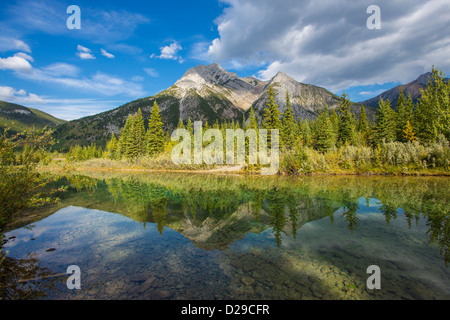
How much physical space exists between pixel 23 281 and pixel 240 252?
19.0ft

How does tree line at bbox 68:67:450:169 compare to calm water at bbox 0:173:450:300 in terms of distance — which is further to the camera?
tree line at bbox 68:67:450:169

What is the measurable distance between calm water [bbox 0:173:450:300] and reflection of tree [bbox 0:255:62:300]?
23 millimetres

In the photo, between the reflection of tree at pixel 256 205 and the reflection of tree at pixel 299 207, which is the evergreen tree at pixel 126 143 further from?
the reflection of tree at pixel 256 205

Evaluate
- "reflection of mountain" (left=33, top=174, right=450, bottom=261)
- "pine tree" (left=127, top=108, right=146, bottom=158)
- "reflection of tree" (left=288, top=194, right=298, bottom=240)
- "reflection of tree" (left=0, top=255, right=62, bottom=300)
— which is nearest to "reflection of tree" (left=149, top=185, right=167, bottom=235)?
"reflection of mountain" (left=33, top=174, right=450, bottom=261)

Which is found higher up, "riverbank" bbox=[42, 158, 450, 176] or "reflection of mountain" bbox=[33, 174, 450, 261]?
"riverbank" bbox=[42, 158, 450, 176]

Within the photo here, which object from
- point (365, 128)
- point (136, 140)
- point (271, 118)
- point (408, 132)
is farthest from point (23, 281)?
point (365, 128)

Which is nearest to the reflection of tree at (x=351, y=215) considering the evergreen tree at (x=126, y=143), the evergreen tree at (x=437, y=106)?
the evergreen tree at (x=437, y=106)

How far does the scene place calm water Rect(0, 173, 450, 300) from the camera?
470 cm

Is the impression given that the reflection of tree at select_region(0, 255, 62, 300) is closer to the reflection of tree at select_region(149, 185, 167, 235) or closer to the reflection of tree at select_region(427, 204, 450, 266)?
the reflection of tree at select_region(149, 185, 167, 235)

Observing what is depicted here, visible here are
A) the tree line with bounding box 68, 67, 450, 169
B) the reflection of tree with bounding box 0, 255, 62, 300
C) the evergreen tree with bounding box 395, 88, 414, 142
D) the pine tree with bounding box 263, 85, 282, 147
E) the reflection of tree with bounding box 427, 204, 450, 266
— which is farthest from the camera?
the evergreen tree with bounding box 395, 88, 414, 142

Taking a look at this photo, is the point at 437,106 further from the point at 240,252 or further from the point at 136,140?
the point at 136,140

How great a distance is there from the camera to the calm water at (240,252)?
4699mm
